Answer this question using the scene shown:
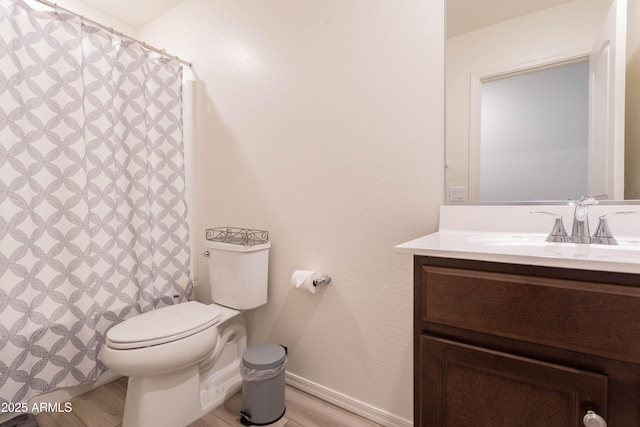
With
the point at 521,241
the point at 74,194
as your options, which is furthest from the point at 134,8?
the point at 521,241

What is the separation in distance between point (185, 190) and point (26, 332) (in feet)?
3.39

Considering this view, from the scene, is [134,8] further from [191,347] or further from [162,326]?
[191,347]

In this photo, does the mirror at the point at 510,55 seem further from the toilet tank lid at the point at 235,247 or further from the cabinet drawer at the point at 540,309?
the toilet tank lid at the point at 235,247

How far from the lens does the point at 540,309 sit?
2.18 ft

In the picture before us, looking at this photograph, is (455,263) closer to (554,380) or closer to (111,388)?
(554,380)

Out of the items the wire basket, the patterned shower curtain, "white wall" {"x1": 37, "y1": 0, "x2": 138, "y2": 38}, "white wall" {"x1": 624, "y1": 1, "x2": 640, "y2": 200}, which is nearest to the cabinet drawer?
"white wall" {"x1": 624, "y1": 1, "x2": 640, "y2": 200}

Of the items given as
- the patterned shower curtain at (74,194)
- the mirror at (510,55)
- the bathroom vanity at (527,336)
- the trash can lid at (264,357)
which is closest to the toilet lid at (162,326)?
the trash can lid at (264,357)

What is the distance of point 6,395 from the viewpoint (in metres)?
1.28

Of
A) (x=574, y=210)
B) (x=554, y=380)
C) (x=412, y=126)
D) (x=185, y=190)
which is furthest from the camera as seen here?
(x=185, y=190)

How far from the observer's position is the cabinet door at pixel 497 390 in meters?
0.63

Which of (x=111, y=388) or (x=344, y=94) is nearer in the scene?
(x=344, y=94)

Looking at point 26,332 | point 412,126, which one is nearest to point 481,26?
point 412,126

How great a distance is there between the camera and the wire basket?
167 cm

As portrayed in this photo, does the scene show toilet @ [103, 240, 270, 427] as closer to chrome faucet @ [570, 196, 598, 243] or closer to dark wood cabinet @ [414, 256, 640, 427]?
dark wood cabinet @ [414, 256, 640, 427]
